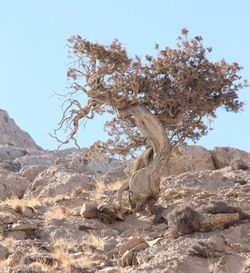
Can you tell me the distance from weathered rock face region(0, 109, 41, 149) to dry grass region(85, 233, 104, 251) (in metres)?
40.9

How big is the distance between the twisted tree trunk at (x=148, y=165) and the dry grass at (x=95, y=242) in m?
3.13

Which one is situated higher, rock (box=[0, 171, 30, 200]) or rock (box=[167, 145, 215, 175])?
rock (box=[167, 145, 215, 175])

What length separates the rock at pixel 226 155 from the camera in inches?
1345

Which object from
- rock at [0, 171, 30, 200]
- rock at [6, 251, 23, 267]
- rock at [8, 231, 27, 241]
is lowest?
rock at [6, 251, 23, 267]

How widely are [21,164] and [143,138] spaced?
73.4 feet

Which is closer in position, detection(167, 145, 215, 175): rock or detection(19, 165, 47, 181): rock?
detection(167, 145, 215, 175): rock

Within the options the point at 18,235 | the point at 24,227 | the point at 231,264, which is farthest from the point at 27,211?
the point at 231,264

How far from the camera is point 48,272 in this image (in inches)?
503

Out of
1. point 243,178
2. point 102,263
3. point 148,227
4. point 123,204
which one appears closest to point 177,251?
point 102,263

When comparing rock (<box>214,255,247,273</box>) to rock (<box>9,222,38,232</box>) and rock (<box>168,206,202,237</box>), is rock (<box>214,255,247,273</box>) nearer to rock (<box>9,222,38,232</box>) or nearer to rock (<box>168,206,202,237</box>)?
rock (<box>168,206,202,237</box>)

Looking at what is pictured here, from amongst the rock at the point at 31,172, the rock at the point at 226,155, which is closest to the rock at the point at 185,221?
the rock at the point at 226,155

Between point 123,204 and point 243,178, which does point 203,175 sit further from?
point 123,204

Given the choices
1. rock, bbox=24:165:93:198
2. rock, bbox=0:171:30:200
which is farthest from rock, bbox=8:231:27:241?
rock, bbox=0:171:30:200

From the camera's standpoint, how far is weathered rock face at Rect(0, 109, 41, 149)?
187 ft
